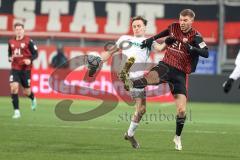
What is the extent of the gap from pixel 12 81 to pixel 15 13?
548 inches

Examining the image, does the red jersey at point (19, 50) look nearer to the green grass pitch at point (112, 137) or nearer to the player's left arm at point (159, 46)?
the green grass pitch at point (112, 137)

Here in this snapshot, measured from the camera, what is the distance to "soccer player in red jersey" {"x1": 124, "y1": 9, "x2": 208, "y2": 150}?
512 inches

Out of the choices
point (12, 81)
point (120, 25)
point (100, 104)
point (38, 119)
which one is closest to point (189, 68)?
point (38, 119)

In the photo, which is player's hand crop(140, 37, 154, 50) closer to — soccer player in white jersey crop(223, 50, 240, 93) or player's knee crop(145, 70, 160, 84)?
player's knee crop(145, 70, 160, 84)

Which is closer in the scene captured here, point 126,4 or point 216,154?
point 216,154

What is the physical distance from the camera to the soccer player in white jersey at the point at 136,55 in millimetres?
13523

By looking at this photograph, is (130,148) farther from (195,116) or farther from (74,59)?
(74,59)

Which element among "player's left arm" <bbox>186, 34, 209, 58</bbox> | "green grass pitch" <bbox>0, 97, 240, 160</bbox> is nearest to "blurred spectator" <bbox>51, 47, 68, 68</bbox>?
"green grass pitch" <bbox>0, 97, 240, 160</bbox>

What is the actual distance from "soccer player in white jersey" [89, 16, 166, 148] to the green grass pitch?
0.43 m

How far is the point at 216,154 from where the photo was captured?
12.6 metres

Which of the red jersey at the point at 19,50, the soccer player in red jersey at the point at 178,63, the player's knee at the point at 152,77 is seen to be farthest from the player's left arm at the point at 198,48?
the red jersey at the point at 19,50

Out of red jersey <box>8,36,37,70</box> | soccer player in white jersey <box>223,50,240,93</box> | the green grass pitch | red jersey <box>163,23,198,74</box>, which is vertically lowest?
the green grass pitch

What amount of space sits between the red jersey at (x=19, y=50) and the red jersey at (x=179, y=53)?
27.2 ft

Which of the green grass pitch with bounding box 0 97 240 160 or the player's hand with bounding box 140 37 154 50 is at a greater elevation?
the player's hand with bounding box 140 37 154 50
